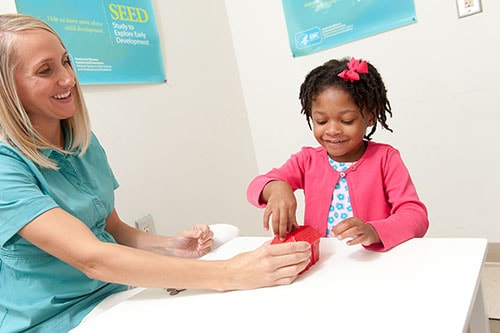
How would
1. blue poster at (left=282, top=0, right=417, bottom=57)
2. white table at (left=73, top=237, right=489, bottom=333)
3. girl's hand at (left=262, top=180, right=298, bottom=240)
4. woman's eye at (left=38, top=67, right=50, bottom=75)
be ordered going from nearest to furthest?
white table at (left=73, top=237, right=489, bottom=333)
girl's hand at (left=262, top=180, right=298, bottom=240)
woman's eye at (left=38, top=67, right=50, bottom=75)
blue poster at (left=282, top=0, right=417, bottom=57)

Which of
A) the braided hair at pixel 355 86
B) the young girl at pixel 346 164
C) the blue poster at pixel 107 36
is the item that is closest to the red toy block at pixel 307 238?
the young girl at pixel 346 164

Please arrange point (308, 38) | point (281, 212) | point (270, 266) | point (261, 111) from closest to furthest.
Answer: point (270, 266), point (281, 212), point (308, 38), point (261, 111)

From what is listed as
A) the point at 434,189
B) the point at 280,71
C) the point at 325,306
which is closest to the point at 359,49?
the point at 280,71

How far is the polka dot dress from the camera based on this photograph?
1104 millimetres

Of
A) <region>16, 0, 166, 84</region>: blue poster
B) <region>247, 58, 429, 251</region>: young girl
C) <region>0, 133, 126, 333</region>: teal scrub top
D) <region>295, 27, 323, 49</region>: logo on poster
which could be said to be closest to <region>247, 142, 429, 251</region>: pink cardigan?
<region>247, 58, 429, 251</region>: young girl

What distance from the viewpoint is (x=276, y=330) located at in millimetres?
594

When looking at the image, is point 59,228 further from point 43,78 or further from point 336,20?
point 336,20

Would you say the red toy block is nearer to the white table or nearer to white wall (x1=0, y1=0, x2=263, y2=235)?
the white table

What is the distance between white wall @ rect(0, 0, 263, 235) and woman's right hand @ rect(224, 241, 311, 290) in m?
0.95

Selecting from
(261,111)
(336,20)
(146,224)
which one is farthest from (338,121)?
(261,111)

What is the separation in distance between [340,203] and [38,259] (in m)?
0.74

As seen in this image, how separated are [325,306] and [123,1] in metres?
1.52

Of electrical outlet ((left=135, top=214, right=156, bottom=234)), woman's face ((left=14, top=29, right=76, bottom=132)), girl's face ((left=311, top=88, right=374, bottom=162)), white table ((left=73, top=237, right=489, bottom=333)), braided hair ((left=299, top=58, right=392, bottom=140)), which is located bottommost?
electrical outlet ((left=135, top=214, right=156, bottom=234))

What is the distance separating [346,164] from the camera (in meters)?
1.13
